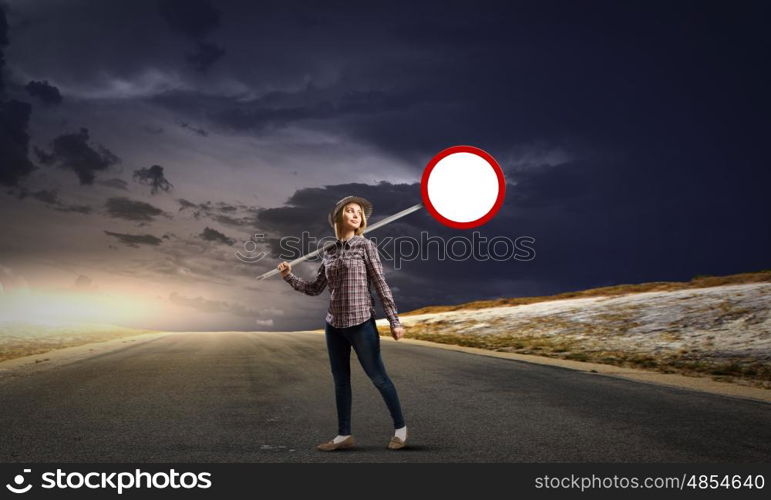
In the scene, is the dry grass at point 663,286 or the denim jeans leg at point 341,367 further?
the dry grass at point 663,286

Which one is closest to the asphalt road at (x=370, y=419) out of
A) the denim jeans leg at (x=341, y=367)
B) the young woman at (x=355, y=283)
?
the denim jeans leg at (x=341, y=367)

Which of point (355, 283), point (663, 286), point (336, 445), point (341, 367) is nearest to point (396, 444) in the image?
point (336, 445)

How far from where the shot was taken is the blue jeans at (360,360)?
4688 mm

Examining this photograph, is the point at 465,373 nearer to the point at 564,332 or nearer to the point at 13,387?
the point at 13,387

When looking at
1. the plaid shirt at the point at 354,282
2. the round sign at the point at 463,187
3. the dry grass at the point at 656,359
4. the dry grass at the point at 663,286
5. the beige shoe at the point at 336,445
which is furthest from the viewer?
the dry grass at the point at 663,286

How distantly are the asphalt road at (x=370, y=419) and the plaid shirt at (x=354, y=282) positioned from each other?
1269mm

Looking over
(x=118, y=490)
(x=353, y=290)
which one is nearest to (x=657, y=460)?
(x=353, y=290)

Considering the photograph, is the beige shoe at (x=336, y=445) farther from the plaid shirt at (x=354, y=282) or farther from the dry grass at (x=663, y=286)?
the dry grass at (x=663, y=286)

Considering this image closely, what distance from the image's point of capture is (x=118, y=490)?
403cm

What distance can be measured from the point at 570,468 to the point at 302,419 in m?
3.37

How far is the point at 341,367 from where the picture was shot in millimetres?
5008

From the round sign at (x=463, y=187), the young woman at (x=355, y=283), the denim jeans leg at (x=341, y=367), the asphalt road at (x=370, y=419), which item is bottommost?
the asphalt road at (x=370, y=419)

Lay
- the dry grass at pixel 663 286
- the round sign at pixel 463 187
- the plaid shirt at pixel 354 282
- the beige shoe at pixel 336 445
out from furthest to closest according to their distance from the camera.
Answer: the dry grass at pixel 663 286, the beige shoe at pixel 336 445, the plaid shirt at pixel 354 282, the round sign at pixel 463 187

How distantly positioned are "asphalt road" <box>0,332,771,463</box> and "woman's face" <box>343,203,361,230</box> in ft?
6.58
